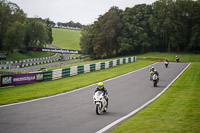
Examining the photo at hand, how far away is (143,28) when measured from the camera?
8019 centimetres

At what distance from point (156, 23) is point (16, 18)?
5071cm

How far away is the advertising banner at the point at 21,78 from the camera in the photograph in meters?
22.5

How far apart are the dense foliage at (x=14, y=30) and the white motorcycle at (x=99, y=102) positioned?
72.0 m

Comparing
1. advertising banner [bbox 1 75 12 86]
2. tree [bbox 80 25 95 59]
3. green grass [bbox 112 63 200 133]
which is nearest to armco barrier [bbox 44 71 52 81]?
advertising banner [bbox 1 75 12 86]

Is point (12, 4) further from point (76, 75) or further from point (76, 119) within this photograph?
point (76, 119)

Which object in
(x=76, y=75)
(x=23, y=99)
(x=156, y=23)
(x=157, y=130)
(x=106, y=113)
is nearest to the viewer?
(x=157, y=130)

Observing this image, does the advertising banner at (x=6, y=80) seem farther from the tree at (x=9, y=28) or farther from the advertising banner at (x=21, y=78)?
the tree at (x=9, y=28)

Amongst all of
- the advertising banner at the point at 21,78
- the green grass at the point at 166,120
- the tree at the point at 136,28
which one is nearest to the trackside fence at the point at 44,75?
the advertising banner at the point at 21,78

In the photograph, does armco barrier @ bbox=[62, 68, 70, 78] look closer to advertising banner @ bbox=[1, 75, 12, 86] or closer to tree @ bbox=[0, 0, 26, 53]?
advertising banner @ bbox=[1, 75, 12, 86]

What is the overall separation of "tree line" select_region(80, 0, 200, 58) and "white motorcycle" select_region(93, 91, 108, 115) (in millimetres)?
60971

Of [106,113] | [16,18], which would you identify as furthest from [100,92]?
[16,18]

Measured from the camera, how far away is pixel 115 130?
9352mm

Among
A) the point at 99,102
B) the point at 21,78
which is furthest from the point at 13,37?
the point at 99,102

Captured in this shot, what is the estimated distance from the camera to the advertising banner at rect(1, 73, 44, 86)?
2245 cm
